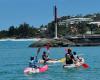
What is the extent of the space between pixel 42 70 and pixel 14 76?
4232mm

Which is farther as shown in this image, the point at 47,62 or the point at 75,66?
the point at 47,62

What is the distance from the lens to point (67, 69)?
1983 inches

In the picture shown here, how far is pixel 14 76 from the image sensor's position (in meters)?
44.1

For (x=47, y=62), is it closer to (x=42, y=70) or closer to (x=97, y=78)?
(x=42, y=70)

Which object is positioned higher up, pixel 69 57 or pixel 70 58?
pixel 69 57

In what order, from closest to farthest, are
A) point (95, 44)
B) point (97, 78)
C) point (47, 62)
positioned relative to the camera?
point (97, 78)
point (47, 62)
point (95, 44)

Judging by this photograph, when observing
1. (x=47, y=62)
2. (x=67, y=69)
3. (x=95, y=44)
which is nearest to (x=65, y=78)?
(x=67, y=69)

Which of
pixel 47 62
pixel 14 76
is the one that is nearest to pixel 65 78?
pixel 14 76

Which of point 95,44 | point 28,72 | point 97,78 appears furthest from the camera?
point 95,44

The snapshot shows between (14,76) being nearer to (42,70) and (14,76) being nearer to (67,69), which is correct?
(42,70)

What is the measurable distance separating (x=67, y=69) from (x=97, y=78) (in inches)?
361

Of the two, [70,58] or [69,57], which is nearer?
[69,57]

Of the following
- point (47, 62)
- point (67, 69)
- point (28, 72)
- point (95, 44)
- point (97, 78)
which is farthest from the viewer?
point (95, 44)

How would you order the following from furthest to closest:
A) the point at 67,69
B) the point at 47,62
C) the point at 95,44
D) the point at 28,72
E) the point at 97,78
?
the point at 95,44
the point at 47,62
the point at 67,69
the point at 28,72
the point at 97,78
